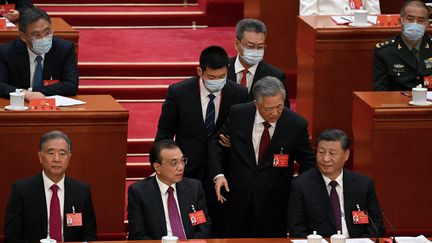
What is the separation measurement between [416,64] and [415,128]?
1.87 feet

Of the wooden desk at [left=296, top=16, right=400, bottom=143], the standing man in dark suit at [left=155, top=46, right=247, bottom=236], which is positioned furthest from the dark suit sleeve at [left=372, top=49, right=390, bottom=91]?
the standing man in dark suit at [left=155, top=46, right=247, bottom=236]

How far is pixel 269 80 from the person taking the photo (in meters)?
6.27

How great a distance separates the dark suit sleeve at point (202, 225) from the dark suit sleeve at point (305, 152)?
63 cm

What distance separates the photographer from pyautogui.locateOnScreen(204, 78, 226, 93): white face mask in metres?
6.46

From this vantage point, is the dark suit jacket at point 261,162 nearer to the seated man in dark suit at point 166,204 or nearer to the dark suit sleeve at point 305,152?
the dark suit sleeve at point 305,152

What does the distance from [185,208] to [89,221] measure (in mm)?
500

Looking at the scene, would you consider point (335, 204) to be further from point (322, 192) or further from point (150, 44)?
point (150, 44)

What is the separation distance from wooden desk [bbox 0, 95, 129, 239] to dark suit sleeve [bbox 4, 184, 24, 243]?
1.77 feet

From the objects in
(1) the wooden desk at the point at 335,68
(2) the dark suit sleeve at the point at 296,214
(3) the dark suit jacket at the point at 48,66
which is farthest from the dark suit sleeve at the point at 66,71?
(1) the wooden desk at the point at 335,68

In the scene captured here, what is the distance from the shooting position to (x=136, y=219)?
6000 millimetres

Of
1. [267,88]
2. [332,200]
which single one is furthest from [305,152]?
[267,88]

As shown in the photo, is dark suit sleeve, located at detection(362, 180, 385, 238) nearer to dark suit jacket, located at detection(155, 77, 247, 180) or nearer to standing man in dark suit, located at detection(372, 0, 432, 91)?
dark suit jacket, located at detection(155, 77, 247, 180)

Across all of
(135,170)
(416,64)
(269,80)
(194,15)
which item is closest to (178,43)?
(194,15)

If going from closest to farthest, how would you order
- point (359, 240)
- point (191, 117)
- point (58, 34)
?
point (359, 240), point (191, 117), point (58, 34)
